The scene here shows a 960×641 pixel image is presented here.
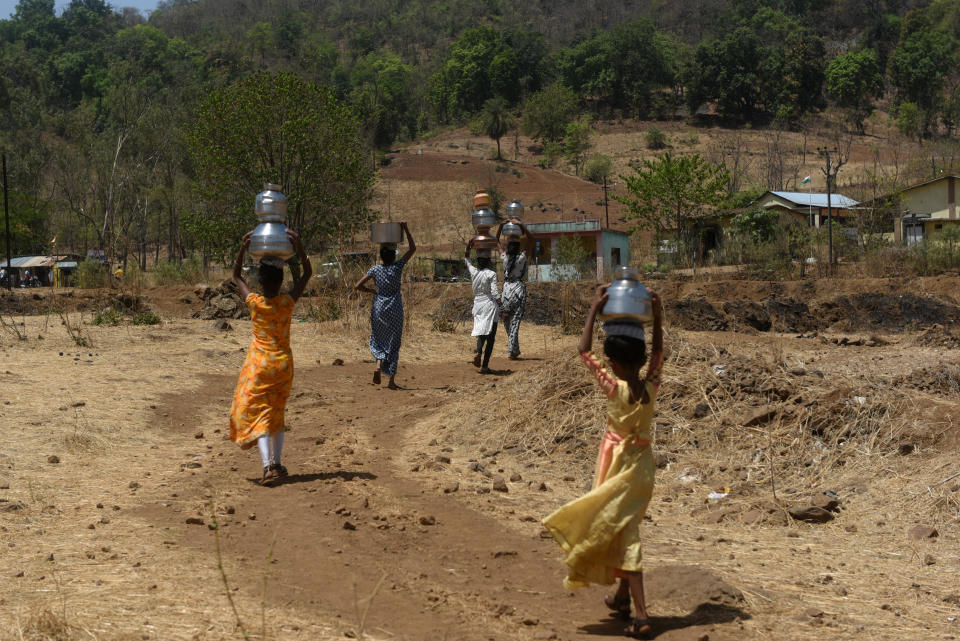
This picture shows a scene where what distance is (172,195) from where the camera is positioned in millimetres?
47688

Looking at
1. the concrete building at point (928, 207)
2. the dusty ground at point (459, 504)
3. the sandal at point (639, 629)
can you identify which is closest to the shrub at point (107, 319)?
the dusty ground at point (459, 504)

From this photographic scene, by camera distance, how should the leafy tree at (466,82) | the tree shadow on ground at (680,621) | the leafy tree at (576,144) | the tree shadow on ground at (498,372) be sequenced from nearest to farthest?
the tree shadow on ground at (680,621)
the tree shadow on ground at (498,372)
the leafy tree at (576,144)
the leafy tree at (466,82)

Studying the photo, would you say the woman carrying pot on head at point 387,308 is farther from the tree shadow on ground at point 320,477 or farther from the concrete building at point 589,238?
the concrete building at point 589,238

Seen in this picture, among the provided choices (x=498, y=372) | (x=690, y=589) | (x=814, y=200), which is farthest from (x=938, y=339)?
(x=814, y=200)

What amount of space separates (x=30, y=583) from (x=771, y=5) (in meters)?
127

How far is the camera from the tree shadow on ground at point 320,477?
575 cm

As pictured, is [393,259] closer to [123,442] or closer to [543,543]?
[123,442]

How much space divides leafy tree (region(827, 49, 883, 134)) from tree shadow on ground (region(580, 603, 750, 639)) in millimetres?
85544

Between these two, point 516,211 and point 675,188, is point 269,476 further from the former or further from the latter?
point 675,188

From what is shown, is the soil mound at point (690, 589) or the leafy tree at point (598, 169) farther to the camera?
the leafy tree at point (598, 169)

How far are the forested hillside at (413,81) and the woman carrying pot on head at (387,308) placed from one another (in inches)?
673

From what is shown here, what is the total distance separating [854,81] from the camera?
81.8 meters

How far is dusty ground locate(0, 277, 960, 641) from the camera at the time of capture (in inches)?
143

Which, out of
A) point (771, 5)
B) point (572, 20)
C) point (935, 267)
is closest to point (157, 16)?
point (572, 20)
